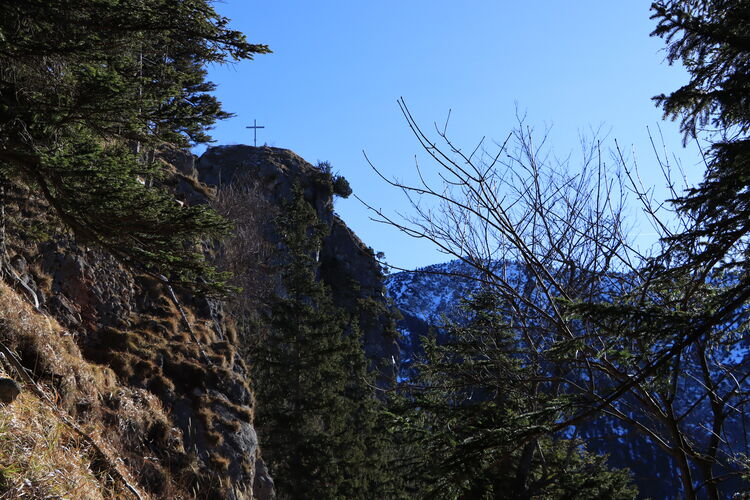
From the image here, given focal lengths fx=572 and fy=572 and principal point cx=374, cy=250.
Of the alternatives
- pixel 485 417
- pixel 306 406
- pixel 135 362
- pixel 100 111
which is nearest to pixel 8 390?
pixel 100 111

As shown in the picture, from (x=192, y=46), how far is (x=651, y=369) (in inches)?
233

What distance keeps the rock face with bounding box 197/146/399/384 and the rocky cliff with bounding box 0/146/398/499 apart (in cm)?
2590

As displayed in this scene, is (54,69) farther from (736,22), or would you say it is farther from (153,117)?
(736,22)

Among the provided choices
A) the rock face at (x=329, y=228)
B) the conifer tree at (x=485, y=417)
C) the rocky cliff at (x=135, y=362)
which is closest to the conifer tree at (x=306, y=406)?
the rocky cliff at (x=135, y=362)

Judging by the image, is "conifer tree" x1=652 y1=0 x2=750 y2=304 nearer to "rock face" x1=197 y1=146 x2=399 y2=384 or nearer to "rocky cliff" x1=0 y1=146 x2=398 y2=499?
"rocky cliff" x1=0 y1=146 x2=398 y2=499

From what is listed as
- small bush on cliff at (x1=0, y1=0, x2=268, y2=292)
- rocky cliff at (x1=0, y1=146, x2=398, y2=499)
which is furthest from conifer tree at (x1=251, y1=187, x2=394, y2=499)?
small bush on cliff at (x1=0, y1=0, x2=268, y2=292)

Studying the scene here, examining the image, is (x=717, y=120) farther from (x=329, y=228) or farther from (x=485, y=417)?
(x=329, y=228)

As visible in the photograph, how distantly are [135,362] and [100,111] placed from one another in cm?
584

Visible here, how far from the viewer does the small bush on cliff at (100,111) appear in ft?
18.7

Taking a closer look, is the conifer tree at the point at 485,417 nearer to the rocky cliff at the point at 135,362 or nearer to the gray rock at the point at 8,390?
the rocky cliff at the point at 135,362

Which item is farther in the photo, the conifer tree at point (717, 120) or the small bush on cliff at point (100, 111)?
the small bush on cliff at point (100, 111)

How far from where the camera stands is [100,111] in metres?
5.88

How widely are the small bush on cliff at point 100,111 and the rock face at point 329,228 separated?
31.2m

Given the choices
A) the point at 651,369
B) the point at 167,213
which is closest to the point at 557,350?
the point at 651,369
